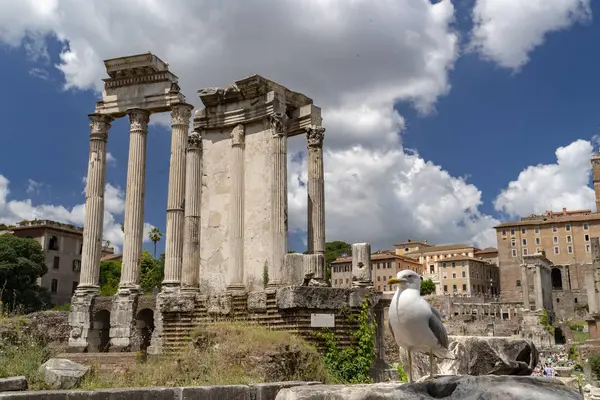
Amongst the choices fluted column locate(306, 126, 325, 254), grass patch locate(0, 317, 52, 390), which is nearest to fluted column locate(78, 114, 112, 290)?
fluted column locate(306, 126, 325, 254)

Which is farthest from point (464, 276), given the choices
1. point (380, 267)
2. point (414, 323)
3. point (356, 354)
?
point (414, 323)

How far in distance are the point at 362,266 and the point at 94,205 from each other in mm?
17163

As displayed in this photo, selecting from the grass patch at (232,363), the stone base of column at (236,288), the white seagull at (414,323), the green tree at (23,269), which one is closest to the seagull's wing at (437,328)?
the white seagull at (414,323)

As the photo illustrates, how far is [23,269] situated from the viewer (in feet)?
198

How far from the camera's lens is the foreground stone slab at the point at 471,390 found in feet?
13.4

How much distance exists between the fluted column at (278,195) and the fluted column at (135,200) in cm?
1475

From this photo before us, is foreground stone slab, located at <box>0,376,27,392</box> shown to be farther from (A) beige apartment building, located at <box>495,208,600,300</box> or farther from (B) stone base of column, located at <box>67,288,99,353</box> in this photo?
(A) beige apartment building, located at <box>495,208,600,300</box>

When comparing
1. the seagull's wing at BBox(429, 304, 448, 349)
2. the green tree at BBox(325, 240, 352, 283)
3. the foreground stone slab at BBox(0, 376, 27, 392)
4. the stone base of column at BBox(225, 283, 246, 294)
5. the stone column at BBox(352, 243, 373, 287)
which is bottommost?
the foreground stone slab at BBox(0, 376, 27, 392)

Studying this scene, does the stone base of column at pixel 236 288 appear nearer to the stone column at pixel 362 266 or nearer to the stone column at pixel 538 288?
the stone column at pixel 362 266

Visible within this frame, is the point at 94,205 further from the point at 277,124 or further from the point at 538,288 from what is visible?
Result: the point at 538,288

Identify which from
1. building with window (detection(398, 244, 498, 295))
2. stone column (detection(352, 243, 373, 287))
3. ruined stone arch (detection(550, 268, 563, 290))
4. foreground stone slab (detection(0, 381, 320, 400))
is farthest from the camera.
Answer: building with window (detection(398, 244, 498, 295))

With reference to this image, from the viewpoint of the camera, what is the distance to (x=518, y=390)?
13.4 feet

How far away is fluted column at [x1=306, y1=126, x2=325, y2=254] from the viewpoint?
14.8 meters

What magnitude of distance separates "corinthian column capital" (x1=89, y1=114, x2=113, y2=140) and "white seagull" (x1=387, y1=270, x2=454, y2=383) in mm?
25682
